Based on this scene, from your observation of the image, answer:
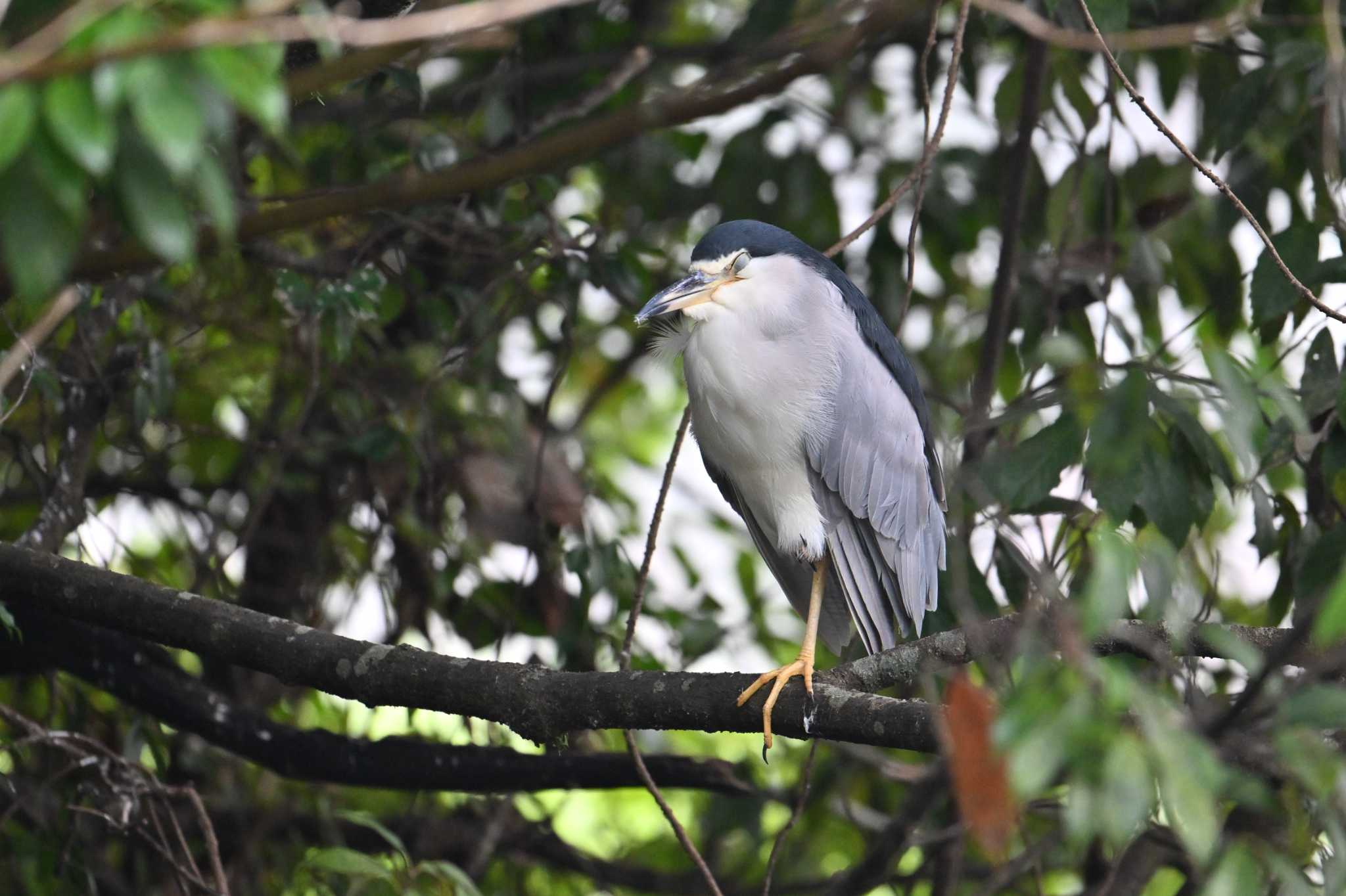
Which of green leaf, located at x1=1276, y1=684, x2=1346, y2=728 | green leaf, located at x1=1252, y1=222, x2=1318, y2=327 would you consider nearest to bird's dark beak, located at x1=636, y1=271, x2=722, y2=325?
green leaf, located at x1=1252, y1=222, x2=1318, y2=327

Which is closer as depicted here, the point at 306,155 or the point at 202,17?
the point at 202,17

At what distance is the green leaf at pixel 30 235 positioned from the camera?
971 mm

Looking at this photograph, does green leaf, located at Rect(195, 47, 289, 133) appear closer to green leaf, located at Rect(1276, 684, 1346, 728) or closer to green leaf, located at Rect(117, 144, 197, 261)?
green leaf, located at Rect(117, 144, 197, 261)

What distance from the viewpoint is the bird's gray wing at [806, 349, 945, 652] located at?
8.78ft

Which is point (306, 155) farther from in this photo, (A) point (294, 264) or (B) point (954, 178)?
(B) point (954, 178)

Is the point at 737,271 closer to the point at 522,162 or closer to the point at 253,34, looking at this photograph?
the point at 522,162

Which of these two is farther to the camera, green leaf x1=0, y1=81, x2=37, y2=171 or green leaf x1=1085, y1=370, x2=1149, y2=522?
green leaf x1=1085, y1=370, x2=1149, y2=522

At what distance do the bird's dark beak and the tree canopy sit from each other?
0.29m

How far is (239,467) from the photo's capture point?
133 inches

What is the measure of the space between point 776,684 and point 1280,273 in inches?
47.8

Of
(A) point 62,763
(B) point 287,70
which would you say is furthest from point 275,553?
(B) point 287,70

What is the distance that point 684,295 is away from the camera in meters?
2.64

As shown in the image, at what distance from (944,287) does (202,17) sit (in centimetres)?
318

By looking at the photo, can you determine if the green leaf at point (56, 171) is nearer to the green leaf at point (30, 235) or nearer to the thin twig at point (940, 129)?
the green leaf at point (30, 235)
